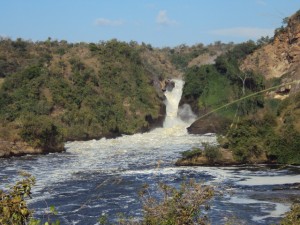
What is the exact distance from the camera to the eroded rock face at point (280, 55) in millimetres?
51125

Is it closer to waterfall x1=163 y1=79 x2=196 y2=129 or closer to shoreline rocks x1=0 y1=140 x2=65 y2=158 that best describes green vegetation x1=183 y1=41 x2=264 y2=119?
waterfall x1=163 y1=79 x2=196 y2=129

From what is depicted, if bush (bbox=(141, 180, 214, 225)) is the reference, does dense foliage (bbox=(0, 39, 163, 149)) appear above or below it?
above

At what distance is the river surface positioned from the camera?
16453 mm

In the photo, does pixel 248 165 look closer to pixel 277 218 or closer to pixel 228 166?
pixel 228 166

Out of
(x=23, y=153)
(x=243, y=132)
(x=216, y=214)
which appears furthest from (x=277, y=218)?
(x=23, y=153)

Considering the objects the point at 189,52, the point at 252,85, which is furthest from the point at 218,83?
the point at 189,52

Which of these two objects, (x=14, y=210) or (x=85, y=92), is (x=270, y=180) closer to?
(x=14, y=210)

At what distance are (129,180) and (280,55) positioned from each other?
117ft

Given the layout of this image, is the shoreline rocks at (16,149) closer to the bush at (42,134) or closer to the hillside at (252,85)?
the bush at (42,134)

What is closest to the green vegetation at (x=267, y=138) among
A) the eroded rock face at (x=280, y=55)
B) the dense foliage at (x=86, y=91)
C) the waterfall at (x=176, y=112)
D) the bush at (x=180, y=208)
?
the dense foliage at (x=86, y=91)

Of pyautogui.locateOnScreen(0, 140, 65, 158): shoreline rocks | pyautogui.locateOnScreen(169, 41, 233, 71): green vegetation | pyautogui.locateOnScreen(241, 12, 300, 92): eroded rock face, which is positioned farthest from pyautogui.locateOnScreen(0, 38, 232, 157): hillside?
pyautogui.locateOnScreen(169, 41, 233, 71): green vegetation

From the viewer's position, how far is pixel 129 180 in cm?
2261

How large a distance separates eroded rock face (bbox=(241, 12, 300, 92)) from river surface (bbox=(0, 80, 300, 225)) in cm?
1763

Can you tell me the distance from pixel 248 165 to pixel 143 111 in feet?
78.2
